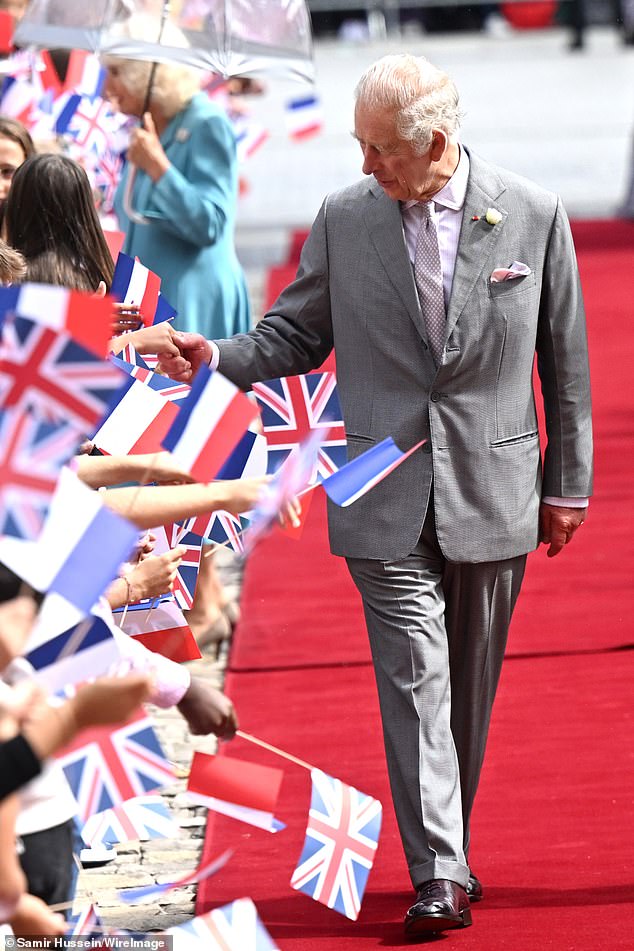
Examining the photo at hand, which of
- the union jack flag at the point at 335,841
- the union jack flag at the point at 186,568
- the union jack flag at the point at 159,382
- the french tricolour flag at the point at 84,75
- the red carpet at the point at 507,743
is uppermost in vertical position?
the union jack flag at the point at 159,382

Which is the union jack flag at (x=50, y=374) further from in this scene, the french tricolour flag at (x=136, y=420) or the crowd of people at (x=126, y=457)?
the french tricolour flag at (x=136, y=420)

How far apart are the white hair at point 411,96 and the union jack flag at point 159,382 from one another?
723 millimetres

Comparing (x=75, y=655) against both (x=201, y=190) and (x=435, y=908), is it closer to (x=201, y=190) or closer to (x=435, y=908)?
(x=435, y=908)

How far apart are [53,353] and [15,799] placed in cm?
61

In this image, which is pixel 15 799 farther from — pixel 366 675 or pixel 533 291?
pixel 366 675

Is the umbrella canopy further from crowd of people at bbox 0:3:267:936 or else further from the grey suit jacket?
the grey suit jacket

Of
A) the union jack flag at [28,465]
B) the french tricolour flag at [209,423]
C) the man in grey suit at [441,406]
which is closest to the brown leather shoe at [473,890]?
the man in grey suit at [441,406]

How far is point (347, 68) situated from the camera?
30.5 metres

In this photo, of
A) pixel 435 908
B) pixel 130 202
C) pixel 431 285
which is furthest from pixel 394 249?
pixel 130 202

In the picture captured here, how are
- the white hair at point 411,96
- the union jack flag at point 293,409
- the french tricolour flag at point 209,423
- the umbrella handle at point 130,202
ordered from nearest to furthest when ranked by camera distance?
the french tricolour flag at point 209,423 → the union jack flag at point 293,409 → the white hair at point 411,96 → the umbrella handle at point 130,202

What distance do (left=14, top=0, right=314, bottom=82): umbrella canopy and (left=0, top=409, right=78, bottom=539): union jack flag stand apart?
341 centimetres

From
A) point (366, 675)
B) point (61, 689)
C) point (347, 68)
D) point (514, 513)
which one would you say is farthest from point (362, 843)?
point (347, 68)

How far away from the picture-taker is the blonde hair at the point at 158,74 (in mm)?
5766

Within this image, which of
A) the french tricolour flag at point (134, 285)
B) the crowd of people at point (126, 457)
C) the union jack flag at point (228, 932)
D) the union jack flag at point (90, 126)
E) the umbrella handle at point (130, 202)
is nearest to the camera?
the crowd of people at point (126, 457)
